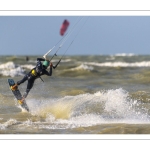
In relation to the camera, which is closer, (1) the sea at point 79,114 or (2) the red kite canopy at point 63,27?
(1) the sea at point 79,114

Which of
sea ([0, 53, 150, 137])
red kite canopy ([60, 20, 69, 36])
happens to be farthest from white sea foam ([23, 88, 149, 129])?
red kite canopy ([60, 20, 69, 36])

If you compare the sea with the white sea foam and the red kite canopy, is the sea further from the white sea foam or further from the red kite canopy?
the red kite canopy

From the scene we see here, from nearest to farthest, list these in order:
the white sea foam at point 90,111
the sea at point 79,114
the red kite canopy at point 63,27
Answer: the sea at point 79,114 < the red kite canopy at point 63,27 < the white sea foam at point 90,111

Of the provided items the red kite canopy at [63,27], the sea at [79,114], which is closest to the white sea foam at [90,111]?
the sea at [79,114]

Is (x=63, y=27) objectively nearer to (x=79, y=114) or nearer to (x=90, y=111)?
(x=79, y=114)

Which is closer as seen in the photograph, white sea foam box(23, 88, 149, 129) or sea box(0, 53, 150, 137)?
sea box(0, 53, 150, 137)

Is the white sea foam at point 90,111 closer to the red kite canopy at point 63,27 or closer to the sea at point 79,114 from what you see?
the sea at point 79,114
